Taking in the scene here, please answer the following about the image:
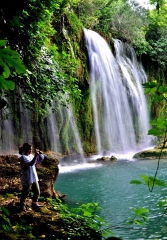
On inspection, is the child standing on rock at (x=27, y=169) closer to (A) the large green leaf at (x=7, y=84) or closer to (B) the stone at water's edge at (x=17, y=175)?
(B) the stone at water's edge at (x=17, y=175)

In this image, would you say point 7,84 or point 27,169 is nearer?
point 7,84

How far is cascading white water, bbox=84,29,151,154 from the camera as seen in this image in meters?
18.5

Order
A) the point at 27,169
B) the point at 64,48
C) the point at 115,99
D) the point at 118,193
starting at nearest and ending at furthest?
1. the point at 27,169
2. the point at 118,193
3. the point at 64,48
4. the point at 115,99

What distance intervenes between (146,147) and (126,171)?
29.4 feet

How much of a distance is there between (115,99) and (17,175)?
46.2ft

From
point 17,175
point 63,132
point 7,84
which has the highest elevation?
point 7,84

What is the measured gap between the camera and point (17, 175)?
6293 mm

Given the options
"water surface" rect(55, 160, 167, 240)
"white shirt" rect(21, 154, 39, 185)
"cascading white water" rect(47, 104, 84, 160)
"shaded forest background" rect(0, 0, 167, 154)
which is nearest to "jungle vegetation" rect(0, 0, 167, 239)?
"shaded forest background" rect(0, 0, 167, 154)

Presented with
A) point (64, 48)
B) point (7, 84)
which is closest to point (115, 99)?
point (64, 48)

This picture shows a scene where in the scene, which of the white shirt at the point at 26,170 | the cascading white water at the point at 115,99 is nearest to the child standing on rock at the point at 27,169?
the white shirt at the point at 26,170

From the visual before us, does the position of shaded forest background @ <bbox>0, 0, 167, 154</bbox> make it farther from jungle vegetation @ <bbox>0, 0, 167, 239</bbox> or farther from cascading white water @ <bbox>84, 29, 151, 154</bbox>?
cascading white water @ <bbox>84, 29, 151, 154</bbox>

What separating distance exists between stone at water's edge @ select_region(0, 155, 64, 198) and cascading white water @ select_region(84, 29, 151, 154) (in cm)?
1123

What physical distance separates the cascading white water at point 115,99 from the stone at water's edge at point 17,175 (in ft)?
36.8

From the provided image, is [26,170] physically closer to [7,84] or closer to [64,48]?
[7,84]
